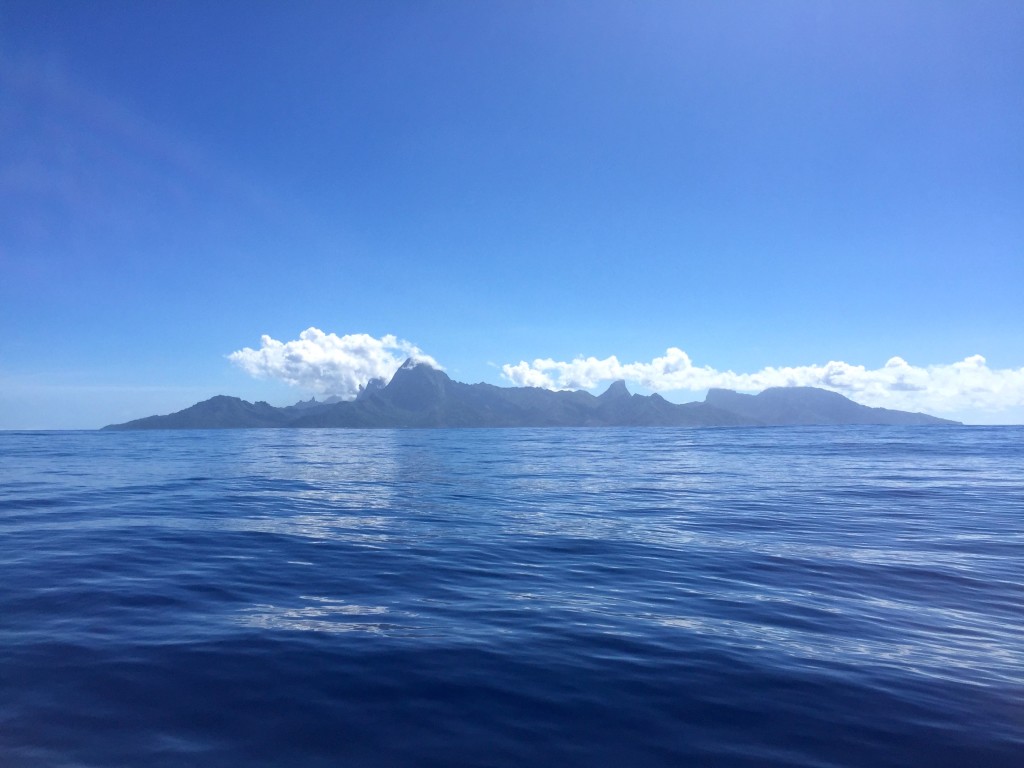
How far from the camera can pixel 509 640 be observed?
33.1 feet

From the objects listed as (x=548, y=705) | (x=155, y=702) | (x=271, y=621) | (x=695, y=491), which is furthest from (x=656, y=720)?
(x=695, y=491)

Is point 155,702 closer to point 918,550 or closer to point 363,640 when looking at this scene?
point 363,640

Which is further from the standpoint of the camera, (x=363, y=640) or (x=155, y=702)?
(x=363, y=640)

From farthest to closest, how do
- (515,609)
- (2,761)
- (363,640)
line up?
(515,609) → (363,640) → (2,761)

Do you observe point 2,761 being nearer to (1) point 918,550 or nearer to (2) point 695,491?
(1) point 918,550

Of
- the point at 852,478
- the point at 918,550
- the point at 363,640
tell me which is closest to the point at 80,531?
the point at 363,640

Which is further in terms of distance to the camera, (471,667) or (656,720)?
(471,667)

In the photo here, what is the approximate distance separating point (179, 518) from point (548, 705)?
19828 mm

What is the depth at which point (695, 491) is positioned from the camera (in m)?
32.9

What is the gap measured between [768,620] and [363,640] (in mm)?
7446

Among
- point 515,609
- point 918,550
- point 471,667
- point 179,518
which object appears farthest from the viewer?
point 179,518

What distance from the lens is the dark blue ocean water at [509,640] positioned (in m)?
6.96

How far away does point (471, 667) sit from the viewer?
8906 millimetres

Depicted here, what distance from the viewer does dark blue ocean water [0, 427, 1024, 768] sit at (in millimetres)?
6965
